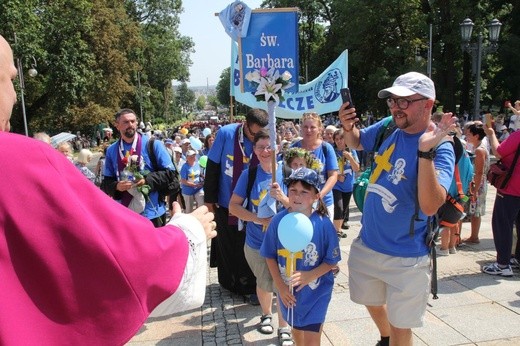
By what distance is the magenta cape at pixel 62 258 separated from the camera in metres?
1.16

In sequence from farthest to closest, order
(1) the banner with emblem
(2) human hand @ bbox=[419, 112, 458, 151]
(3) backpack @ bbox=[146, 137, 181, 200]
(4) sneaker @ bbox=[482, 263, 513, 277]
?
1. (1) the banner with emblem
2. (4) sneaker @ bbox=[482, 263, 513, 277]
3. (3) backpack @ bbox=[146, 137, 181, 200]
4. (2) human hand @ bbox=[419, 112, 458, 151]

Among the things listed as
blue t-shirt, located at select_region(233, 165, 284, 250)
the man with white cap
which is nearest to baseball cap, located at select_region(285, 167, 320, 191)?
the man with white cap

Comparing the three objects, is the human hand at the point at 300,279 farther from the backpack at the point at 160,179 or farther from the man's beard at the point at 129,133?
the man's beard at the point at 129,133

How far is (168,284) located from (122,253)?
224 millimetres

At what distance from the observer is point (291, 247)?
107 inches

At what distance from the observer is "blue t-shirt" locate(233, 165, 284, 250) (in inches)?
154

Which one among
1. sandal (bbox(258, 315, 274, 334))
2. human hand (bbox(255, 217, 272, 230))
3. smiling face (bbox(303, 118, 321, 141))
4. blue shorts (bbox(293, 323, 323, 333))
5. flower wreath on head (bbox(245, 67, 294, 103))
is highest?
flower wreath on head (bbox(245, 67, 294, 103))

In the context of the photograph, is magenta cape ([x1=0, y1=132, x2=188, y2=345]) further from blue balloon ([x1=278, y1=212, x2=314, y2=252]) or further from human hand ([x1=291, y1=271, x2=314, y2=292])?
human hand ([x1=291, y1=271, x2=314, y2=292])

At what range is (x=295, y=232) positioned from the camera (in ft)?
8.80

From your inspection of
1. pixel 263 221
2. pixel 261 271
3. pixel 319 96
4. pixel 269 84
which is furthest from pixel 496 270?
pixel 319 96

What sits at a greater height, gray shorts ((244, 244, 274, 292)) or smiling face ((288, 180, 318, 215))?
smiling face ((288, 180, 318, 215))

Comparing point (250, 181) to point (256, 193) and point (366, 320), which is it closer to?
point (256, 193)

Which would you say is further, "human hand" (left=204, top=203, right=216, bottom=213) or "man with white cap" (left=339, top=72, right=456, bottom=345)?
"human hand" (left=204, top=203, right=216, bottom=213)

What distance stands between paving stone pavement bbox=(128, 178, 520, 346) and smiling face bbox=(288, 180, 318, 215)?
1415mm
